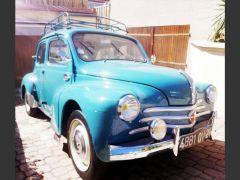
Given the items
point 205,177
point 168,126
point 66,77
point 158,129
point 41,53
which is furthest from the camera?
point 41,53

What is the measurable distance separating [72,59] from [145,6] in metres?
5.69

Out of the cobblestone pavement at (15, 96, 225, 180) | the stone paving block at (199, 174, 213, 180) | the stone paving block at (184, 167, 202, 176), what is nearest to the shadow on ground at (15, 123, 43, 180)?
the cobblestone pavement at (15, 96, 225, 180)

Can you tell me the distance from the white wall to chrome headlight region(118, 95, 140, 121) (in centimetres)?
480

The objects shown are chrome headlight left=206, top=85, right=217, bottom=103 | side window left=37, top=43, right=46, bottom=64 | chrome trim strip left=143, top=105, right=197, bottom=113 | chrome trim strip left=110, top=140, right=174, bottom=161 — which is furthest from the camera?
side window left=37, top=43, right=46, bottom=64

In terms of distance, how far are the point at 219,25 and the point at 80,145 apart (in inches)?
185

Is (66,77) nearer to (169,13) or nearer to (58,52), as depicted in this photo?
(58,52)

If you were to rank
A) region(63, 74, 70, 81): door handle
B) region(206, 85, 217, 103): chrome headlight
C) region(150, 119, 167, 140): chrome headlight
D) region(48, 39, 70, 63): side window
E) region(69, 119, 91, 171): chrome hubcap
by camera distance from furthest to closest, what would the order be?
region(48, 39, 70, 63): side window → region(63, 74, 70, 81): door handle → region(206, 85, 217, 103): chrome headlight → region(69, 119, 91, 171): chrome hubcap → region(150, 119, 167, 140): chrome headlight

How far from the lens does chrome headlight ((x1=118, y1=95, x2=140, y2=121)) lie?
2369 mm

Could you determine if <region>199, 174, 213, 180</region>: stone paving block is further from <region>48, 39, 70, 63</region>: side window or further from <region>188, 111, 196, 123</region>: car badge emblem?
<region>48, 39, 70, 63</region>: side window

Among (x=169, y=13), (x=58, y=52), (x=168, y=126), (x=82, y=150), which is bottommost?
(x=82, y=150)

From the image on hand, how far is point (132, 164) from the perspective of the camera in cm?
324

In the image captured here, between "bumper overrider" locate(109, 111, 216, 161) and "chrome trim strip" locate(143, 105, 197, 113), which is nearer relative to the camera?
"bumper overrider" locate(109, 111, 216, 161)

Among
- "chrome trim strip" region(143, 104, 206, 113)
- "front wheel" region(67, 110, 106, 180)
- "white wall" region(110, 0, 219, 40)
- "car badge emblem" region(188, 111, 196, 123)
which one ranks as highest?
"white wall" region(110, 0, 219, 40)

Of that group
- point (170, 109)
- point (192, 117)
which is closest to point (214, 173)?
point (192, 117)
